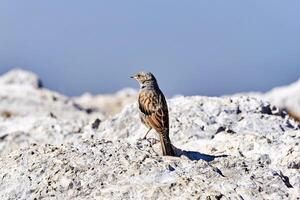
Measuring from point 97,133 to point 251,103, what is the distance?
387 cm

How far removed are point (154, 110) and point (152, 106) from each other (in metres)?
0.13

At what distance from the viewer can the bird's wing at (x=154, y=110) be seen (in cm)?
2045

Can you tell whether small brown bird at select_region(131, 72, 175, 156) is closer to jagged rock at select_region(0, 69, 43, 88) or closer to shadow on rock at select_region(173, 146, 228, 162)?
shadow on rock at select_region(173, 146, 228, 162)

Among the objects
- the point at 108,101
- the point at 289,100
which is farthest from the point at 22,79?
the point at 289,100

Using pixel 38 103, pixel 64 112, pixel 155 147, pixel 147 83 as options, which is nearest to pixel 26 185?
pixel 155 147

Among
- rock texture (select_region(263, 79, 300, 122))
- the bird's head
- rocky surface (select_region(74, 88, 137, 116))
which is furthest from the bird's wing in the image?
rocky surface (select_region(74, 88, 137, 116))

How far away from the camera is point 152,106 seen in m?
20.9

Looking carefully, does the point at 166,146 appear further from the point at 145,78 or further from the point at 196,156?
the point at 145,78

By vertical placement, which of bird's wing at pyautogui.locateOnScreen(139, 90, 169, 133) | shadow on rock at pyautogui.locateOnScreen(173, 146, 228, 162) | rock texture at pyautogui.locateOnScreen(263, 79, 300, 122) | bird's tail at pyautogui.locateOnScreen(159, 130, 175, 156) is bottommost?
rock texture at pyautogui.locateOnScreen(263, 79, 300, 122)

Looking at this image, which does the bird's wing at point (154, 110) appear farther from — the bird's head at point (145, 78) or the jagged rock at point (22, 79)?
the jagged rock at point (22, 79)

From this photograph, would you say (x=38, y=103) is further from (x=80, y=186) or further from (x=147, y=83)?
(x=80, y=186)

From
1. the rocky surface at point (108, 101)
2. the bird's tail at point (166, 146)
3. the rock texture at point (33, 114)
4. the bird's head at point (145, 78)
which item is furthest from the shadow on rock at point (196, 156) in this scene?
the rocky surface at point (108, 101)

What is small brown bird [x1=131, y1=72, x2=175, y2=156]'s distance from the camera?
20406mm

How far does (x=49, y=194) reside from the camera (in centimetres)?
1684
